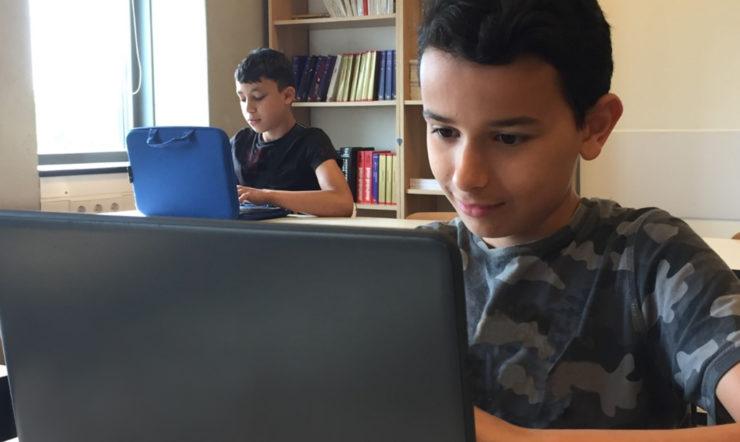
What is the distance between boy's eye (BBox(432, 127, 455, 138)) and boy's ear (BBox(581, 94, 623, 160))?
17 centimetres

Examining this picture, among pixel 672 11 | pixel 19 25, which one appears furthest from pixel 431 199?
pixel 19 25

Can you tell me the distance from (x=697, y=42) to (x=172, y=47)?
2521 mm

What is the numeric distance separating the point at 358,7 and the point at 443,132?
349 centimetres

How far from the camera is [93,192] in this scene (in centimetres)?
344

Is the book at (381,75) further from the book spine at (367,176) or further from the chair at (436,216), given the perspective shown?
the chair at (436,216)

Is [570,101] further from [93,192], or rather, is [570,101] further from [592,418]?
[93,192]

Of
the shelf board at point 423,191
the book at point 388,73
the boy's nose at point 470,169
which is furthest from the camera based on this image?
the book at point 388,73

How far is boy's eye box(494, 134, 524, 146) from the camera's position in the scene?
0.70 metres

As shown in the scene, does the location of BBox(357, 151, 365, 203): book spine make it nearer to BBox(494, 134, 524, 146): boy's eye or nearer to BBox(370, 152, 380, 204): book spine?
BBox(370, 152, 380, 204): book spine

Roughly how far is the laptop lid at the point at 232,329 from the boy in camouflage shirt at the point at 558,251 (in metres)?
0.30

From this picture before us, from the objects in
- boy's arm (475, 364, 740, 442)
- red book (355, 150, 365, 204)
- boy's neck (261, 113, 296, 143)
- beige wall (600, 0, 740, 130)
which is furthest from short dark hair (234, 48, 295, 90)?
boy's arm (475, 364, 740, 442)

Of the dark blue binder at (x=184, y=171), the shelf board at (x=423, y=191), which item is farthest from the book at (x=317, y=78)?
the dark blue binder at (x=184, y=171)

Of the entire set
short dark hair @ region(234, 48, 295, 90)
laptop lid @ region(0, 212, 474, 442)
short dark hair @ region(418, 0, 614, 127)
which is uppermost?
short dark hair @ region(234, 48, 295, 90)

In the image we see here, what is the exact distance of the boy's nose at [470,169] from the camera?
2.26ft
